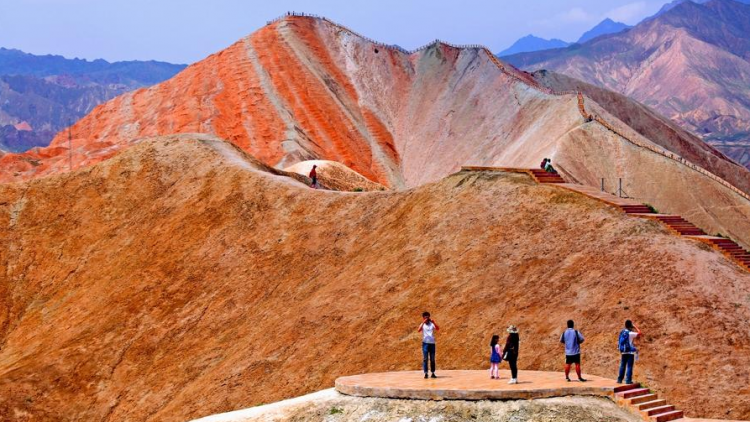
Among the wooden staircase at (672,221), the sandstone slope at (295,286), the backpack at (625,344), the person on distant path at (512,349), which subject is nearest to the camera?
the person on distant path at (512,349)

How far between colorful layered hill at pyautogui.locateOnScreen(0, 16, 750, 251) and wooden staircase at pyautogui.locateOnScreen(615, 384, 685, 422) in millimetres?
68294

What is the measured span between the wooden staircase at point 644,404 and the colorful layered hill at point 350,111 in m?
68.3

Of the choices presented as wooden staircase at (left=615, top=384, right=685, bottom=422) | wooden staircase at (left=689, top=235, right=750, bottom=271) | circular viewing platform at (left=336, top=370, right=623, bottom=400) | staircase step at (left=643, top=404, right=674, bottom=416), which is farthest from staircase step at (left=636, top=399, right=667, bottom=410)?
wooden staircase at (left=689, top=235, right=750, bottom=271)

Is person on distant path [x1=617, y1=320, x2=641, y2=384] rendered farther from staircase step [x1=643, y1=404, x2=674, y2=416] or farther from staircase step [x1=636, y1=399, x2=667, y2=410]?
staircase step [x1=643, y1=404, x2=674, y2=416]

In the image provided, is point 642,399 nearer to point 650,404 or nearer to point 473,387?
point 650,404

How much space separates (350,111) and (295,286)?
8212 cm

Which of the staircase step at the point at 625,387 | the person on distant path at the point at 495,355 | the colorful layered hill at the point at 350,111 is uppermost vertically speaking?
the colorful layered hill at the point at 350,111

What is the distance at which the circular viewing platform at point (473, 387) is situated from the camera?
997 inches

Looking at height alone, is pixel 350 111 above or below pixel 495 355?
above

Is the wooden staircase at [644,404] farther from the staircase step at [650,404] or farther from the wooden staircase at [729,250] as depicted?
the wooden staircase at [729,250]

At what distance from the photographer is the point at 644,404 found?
25750 millimetres

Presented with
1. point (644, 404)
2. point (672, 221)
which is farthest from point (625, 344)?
point (672, 221)

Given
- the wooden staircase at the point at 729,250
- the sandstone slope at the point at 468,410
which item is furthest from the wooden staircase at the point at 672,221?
the sandstone slope at the point at 468,410

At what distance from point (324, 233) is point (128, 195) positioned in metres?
16.4
